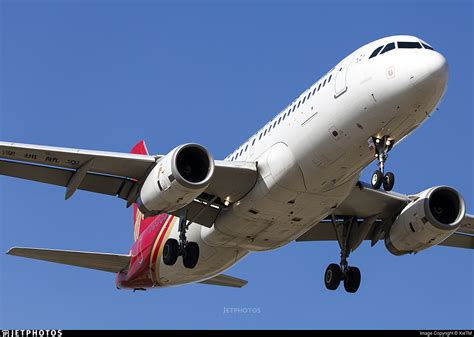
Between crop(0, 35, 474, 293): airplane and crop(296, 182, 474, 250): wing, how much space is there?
45 millimetres

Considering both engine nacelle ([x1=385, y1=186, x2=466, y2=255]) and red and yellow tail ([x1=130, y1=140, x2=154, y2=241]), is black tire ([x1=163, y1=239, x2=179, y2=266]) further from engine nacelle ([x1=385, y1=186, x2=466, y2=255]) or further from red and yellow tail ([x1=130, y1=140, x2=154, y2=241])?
engine nacelle ([x1=385, y1=186, x2=466, y2=255])

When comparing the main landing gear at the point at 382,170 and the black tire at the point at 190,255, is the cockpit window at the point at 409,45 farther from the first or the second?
the black tire at the point at 190,255

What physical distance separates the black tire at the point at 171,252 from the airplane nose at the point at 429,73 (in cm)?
1067

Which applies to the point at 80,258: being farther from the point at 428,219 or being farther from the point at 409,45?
the point at 409,45

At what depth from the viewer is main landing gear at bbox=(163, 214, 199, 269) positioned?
3478 cm

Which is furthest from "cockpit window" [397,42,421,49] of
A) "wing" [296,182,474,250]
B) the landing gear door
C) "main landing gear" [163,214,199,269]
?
"main landing gear" [163,214,199,269]

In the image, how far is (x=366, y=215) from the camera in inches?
1453

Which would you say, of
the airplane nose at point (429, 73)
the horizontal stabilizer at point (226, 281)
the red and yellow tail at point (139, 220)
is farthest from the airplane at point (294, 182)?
the horizontal stabilizer at point (226, 281)

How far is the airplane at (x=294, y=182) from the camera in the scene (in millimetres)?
29484

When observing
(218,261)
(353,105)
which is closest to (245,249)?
(218,261)

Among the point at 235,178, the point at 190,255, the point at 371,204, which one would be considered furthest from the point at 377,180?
the point at 190,255

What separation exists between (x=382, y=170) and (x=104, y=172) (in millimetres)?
9345

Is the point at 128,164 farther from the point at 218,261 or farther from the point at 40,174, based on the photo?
the point at 218,261

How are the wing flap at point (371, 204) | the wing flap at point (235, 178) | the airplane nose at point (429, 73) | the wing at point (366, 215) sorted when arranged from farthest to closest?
the wing at point (366, 215), the wing flap at point (371, 204), the wing flap at point (235, 178), the airplane nose at point (429, 73)
